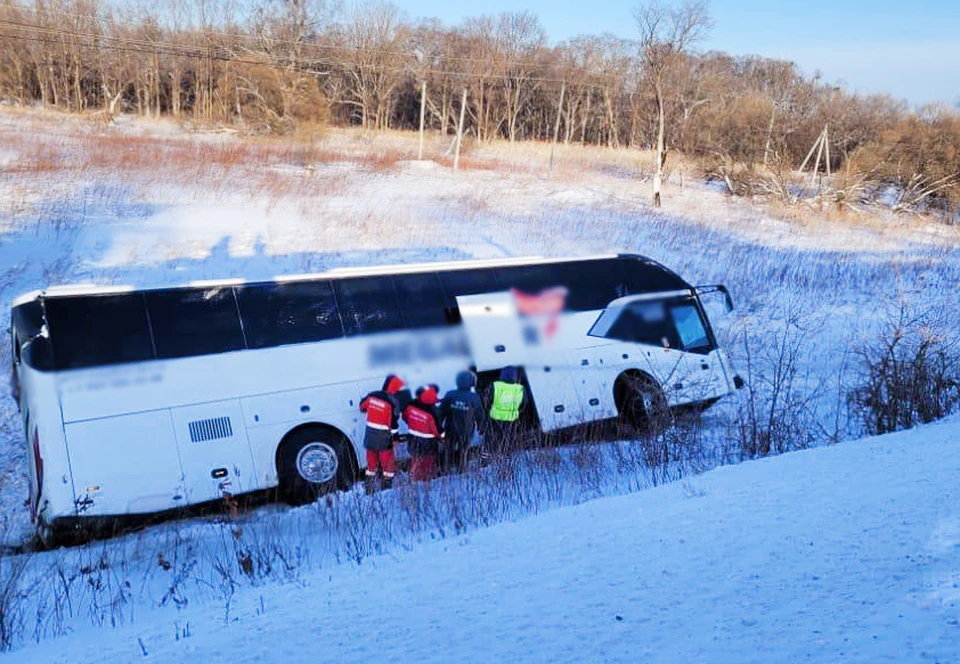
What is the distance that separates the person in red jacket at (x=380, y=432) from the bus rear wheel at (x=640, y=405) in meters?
2.96

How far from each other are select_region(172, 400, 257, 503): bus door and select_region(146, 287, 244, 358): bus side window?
26.7 inches

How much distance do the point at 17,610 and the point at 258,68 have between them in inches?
1682

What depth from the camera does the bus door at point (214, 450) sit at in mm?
8719

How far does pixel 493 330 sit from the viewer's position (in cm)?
1092

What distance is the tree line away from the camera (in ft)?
123

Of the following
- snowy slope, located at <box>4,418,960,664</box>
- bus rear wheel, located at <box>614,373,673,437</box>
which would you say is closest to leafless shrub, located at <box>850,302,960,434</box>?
bus rear wheel, located at <box>614,373,673,437</box>

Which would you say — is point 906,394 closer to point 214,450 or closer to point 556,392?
point 556,392

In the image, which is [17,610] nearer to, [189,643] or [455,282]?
[189,643]

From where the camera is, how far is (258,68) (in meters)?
43.6

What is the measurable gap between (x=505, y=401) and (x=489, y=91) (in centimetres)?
4609

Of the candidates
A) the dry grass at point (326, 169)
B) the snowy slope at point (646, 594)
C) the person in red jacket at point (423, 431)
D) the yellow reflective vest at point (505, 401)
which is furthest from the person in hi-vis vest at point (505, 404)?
the dry grass at point (326, 169)

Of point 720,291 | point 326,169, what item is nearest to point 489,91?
point 326,169

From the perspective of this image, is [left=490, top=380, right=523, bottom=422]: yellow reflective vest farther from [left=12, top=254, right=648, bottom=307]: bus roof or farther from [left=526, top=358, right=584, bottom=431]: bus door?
[left=12, top=254, right=648, bottom=307]: bus roof

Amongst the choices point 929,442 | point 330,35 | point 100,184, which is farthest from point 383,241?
point 330,35
